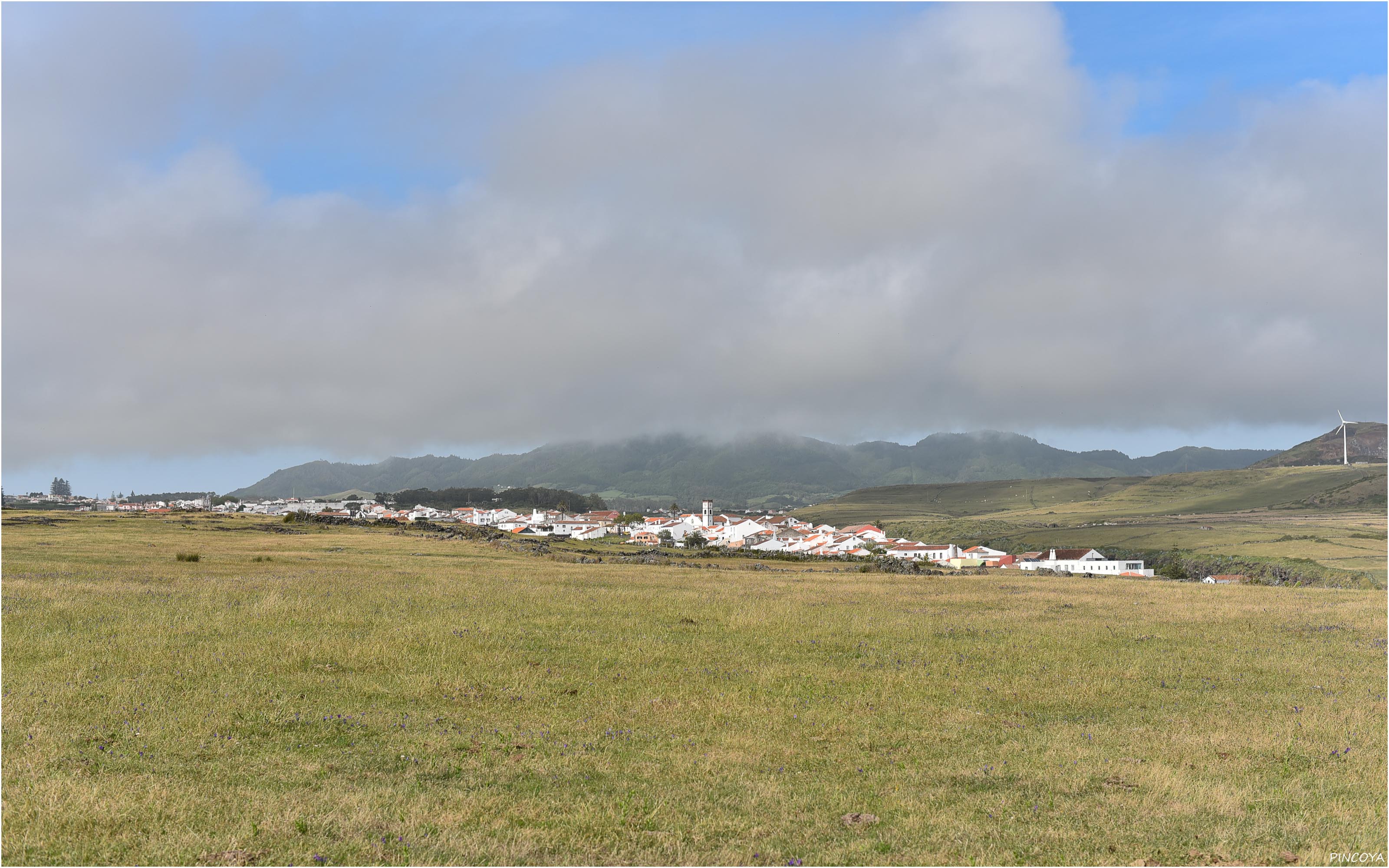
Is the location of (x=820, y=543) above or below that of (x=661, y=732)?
below

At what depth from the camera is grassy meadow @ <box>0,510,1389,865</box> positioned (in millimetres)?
9461

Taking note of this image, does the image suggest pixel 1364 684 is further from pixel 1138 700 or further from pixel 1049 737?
pixel 1049 737

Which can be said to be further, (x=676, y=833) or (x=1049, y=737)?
(x=1049, y=737)

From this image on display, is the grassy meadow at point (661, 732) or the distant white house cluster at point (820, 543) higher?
the grassy meadow at point (661, 732)

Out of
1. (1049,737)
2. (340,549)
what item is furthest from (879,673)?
(340,549)

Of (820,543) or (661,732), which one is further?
(820,543)

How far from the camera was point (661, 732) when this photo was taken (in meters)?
14.3

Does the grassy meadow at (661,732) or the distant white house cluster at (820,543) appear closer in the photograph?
the grassy meadow at (661,732)

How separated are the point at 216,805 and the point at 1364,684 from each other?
2320cm

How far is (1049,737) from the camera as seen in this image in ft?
47.6

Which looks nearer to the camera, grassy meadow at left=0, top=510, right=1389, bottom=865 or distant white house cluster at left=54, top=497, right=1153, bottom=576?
grassy meadow at left=0, top=510, right=1389, bottom=865

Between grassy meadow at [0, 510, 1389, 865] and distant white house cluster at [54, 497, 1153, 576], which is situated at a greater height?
grassy meadow at [0, 510, 1389, 865]

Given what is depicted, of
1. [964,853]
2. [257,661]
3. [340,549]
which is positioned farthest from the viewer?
[340,549]

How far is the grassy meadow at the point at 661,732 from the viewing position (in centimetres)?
946
